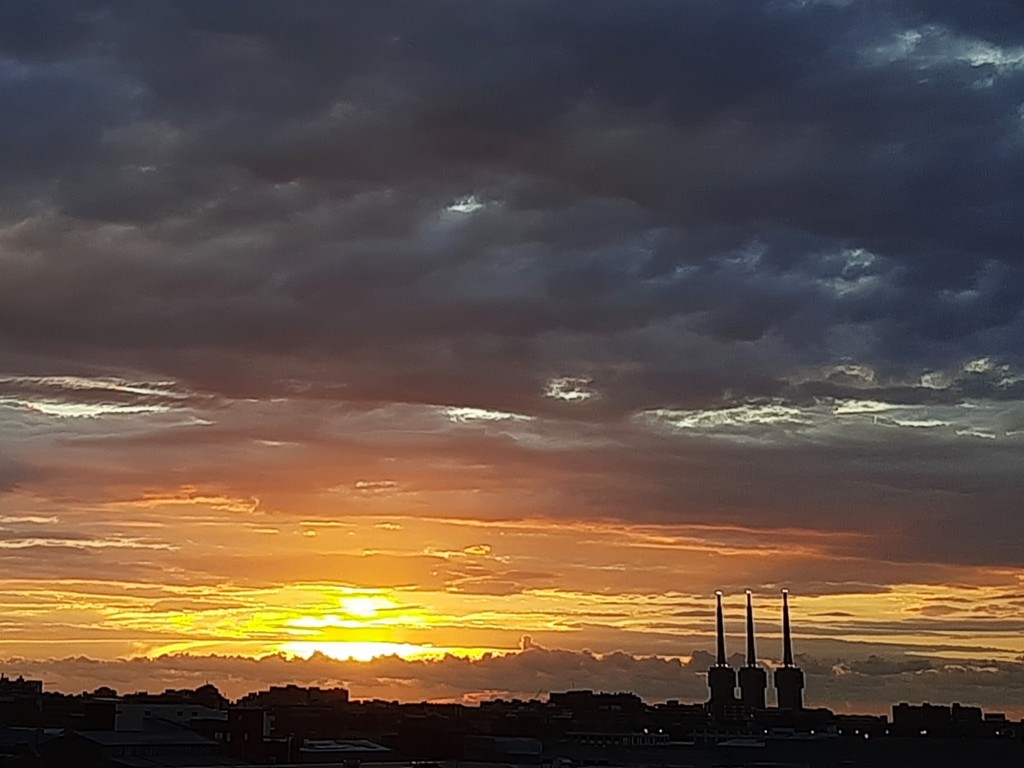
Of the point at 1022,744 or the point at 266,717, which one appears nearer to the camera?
the point at 266,717

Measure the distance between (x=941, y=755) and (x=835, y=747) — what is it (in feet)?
41.9

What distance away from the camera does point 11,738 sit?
142m

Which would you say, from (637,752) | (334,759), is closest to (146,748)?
(334,759)

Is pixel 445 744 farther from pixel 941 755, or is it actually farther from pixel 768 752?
pixel 941 755

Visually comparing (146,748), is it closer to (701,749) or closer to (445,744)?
(445,744)

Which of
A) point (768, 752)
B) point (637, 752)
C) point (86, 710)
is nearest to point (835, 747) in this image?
point (768, 752)

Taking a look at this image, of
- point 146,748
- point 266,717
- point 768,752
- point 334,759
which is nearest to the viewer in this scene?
point 146,748

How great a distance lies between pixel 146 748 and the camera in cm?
13562

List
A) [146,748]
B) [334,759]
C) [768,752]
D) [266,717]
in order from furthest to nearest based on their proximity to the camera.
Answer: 1. [768,752]
2. [266,717]
3. [334,759]
4. [146,748]

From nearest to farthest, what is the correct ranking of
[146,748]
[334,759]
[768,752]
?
[146,748] → [334,759] → [768,752]

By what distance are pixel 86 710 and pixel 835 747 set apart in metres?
92.4

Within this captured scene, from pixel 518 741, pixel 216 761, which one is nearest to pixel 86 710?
pixel 216 761

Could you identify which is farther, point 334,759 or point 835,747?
point 835,747

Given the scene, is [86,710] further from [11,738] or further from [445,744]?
[445,744]
